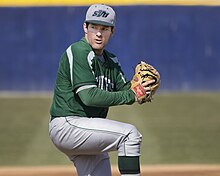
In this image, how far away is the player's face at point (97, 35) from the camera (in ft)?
16.5

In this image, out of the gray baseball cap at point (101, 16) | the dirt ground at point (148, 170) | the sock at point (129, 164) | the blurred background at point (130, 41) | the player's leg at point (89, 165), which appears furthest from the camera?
the blurred background at point (130, 41)

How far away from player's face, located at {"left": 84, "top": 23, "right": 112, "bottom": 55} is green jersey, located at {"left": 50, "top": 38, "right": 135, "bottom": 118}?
5 centimetres

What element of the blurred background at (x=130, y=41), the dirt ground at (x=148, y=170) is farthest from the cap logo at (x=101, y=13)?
the blurred background at (x=130, y=41)

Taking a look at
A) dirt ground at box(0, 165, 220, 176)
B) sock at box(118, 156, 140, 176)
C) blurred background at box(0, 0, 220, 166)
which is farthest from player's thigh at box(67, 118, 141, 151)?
blurred background at box(0, 0, 220, 166)

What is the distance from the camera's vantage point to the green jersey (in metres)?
4.88

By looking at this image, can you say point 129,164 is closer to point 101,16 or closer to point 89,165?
point 89,165

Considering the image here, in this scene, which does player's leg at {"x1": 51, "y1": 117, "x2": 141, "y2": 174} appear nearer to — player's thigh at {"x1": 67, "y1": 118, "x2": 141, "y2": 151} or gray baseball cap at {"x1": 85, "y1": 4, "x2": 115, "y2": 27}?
player's thigh at {"x1": 67, "y1": 118, "x2": 141, "y2": 151}

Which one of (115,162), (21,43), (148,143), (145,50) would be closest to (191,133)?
(148,143)

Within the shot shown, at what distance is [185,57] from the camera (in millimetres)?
18828

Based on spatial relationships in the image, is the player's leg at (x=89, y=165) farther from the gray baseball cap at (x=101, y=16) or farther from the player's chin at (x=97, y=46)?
the gray baseball cap at (x=101, y=16)

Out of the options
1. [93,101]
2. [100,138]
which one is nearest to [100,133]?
[100,138]

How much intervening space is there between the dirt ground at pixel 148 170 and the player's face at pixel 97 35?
4011 millimetres

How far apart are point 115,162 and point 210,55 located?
9261 millimetres

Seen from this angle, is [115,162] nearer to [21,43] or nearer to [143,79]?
[143,79]
